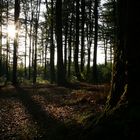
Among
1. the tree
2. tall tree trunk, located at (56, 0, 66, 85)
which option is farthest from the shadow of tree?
tall tree trunk, located at (56, 0, 66, 85)

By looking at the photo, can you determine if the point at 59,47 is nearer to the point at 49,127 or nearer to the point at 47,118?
the point at 47,118

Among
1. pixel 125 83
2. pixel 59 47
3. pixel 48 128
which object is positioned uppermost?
pixel 59 47

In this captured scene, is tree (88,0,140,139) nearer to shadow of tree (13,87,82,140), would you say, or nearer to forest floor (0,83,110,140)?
forest floor (0,83,110,140)

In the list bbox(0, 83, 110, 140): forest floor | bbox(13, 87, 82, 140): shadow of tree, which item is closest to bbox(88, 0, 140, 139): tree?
bbox(0, 83, 110, 140): forest floor

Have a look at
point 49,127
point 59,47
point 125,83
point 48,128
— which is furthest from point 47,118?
point 59,47

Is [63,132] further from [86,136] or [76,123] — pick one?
[86,136]

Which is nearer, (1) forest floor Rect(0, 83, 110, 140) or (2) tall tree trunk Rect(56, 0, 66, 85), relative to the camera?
(1) forest floor Rect(0, 83, 110, 140)

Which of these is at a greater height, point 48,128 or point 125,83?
point 125,83

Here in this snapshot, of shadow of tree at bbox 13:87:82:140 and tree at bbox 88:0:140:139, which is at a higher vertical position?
tree at bbox 88:0:140:139

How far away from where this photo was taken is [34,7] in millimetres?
46125

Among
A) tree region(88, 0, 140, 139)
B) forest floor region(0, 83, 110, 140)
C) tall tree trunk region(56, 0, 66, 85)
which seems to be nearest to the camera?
tree region(88, 0, 140, 139)

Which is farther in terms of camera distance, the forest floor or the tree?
the forest floor

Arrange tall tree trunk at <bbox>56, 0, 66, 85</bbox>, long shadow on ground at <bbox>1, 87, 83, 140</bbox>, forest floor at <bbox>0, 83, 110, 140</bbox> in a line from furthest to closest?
tall tree trunk at <bbox>56, 0, 66, 85</bbox> → forest floor at <bbox>0, 83, 110, 140</bbox> → long shadow on ground at <bbox>1, 87, 83, 140</bbox>

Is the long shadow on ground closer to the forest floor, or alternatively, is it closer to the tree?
the forest floor
